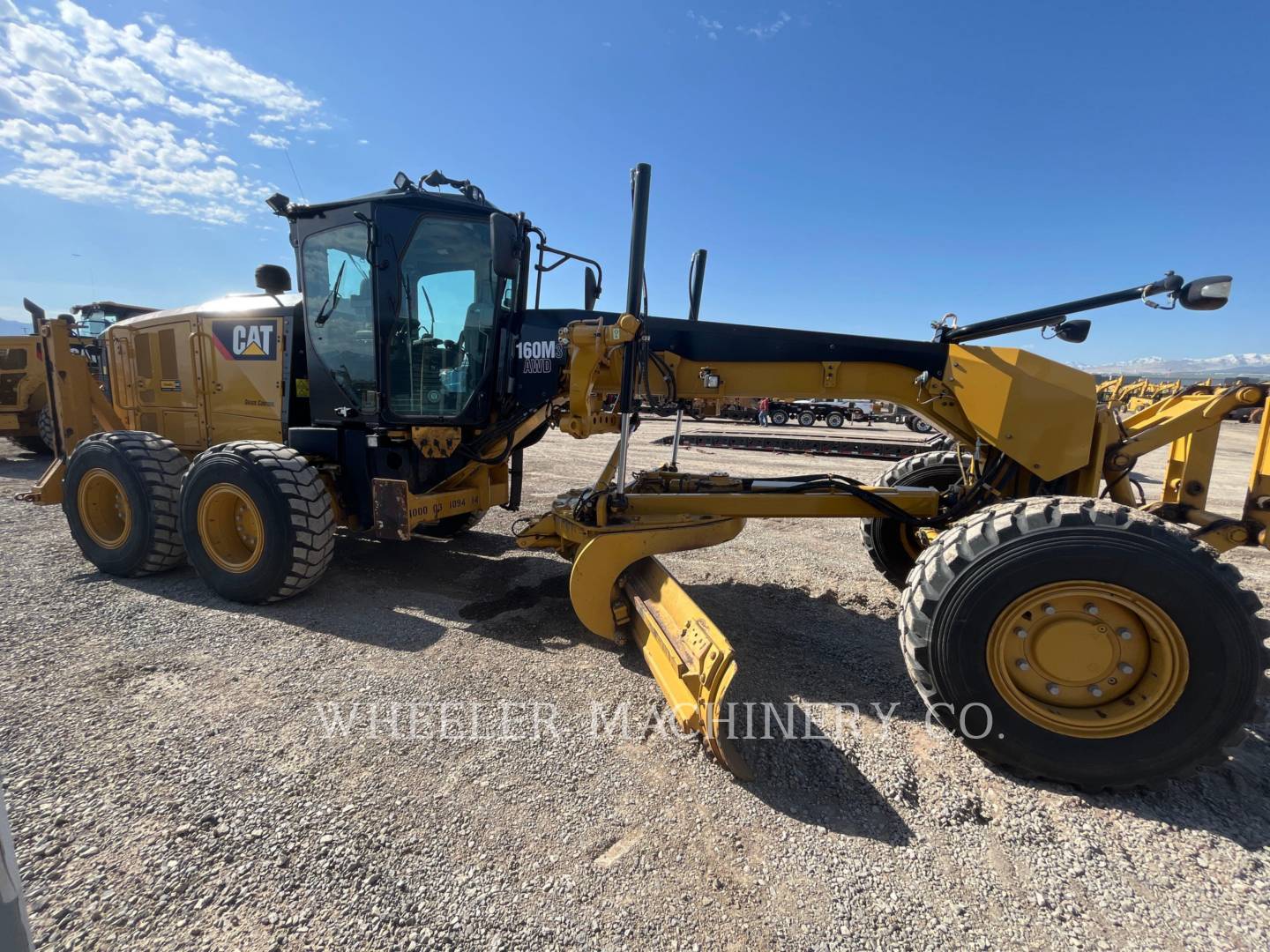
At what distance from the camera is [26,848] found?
6.73 feet

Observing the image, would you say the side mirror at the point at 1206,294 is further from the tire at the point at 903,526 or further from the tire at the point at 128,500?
the tire at the point at 128,500

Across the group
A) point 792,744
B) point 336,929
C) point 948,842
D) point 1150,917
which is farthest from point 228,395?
point 1150,917

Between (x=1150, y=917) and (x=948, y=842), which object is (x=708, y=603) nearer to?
(x=948, y=842)

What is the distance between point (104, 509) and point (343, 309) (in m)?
2.86

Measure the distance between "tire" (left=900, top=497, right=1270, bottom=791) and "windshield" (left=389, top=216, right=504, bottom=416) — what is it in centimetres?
337

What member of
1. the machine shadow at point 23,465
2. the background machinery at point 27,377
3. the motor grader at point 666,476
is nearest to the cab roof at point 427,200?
the motor grader at point 666,476

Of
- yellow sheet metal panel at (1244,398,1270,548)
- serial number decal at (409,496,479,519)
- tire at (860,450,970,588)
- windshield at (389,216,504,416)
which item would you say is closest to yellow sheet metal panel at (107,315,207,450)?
windshield at (389,216,504,416)

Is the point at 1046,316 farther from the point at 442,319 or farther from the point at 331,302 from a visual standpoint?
the point at 331,302

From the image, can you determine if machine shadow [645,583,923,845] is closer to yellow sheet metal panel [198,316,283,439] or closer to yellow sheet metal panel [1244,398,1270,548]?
yellow sheet metal panel [1244,398,1270,548]

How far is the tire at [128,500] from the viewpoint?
4.66 m

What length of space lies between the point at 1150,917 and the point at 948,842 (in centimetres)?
58

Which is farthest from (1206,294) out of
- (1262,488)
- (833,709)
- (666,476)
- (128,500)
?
(128,500)

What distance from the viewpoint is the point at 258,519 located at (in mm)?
4184

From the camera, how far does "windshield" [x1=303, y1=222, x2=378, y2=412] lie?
443 cm
